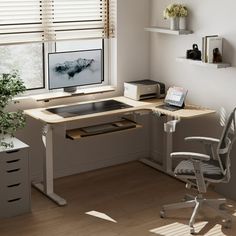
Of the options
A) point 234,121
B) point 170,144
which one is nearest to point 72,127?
point 170,144

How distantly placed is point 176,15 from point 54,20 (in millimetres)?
1138

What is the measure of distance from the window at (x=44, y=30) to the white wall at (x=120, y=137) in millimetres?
166

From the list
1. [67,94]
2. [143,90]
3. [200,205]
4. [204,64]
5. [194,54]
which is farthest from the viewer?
[143,90]

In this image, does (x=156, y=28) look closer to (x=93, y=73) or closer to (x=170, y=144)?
(x=93, y=73)

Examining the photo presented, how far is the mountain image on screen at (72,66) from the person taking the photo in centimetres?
497

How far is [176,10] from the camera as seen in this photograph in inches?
199

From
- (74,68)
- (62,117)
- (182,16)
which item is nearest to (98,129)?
(62,117)

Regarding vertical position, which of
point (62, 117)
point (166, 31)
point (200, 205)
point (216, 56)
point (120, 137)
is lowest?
point (200, 205)

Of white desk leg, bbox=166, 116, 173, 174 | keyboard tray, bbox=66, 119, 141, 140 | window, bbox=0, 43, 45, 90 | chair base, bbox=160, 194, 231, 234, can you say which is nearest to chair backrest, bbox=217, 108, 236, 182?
chair base, bbox=160, 194, 231, 234

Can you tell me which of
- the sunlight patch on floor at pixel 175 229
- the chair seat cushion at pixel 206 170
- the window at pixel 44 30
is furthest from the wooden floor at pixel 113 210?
the window at pixel 44 30

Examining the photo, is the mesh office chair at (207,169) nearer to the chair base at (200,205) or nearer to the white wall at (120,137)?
the chair base at (200,205)

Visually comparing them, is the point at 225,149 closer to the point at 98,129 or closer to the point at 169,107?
the point at 169,107

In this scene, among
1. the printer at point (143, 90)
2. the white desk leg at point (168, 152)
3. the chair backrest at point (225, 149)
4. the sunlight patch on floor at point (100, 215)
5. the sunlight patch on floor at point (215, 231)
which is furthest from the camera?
the white desk leg at point (168, 152)

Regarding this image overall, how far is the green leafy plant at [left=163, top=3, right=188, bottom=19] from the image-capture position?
16.6 ft
